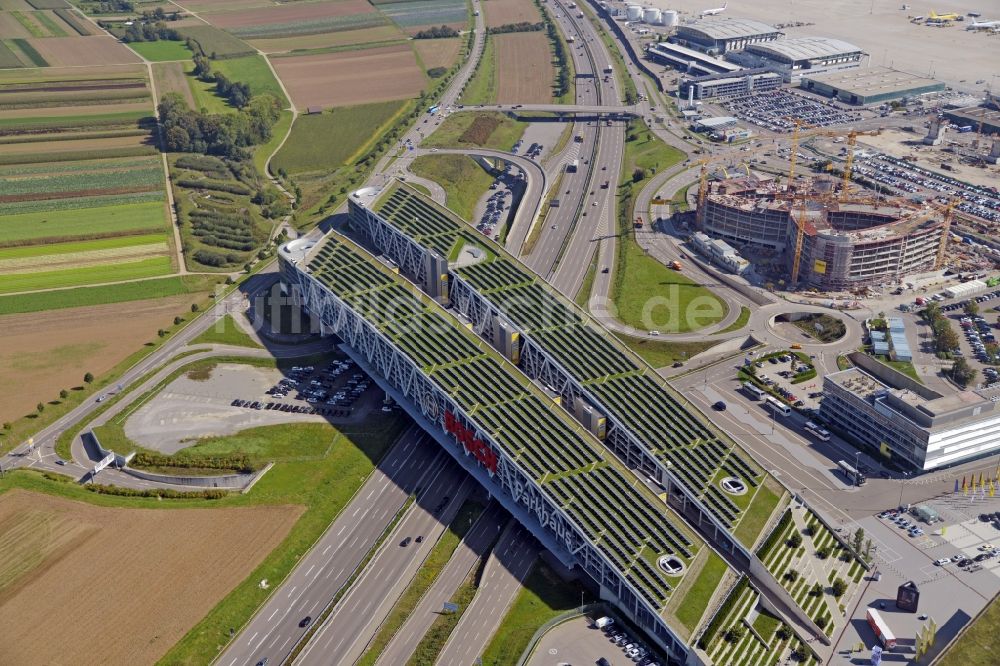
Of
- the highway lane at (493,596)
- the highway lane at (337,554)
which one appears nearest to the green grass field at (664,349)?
the highway lane at (337,554)

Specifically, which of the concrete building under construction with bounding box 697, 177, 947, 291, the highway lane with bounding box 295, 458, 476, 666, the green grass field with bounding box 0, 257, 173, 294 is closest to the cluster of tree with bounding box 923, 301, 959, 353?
the concrete building under construction with bounding box 697, 177, 947, 291

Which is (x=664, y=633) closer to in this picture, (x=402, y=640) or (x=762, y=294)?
(x=402, y=640)

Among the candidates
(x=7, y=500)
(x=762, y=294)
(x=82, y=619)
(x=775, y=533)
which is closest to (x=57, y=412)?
(x=7, y=500)

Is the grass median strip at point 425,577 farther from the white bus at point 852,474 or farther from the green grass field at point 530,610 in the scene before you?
the white bus at point 852,474

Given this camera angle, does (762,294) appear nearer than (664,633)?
No

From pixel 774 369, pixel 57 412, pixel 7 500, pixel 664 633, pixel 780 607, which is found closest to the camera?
pixel 664 633

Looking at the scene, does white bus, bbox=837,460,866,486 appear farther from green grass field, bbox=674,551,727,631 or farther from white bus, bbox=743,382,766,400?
green grass field, bbox=674,551,727,631
